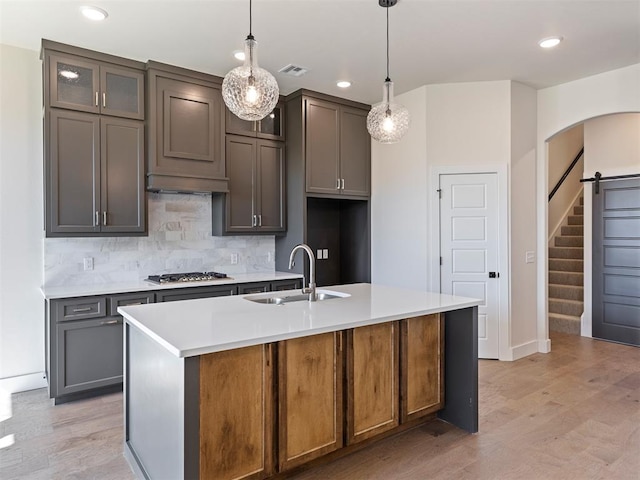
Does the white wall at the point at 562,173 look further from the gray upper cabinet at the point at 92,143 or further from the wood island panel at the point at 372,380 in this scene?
the gray upper cabinet at the point at 92,143

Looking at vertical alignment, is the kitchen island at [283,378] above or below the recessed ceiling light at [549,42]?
below

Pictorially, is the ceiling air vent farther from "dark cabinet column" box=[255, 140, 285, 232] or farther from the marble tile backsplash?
the marble tile backsplash

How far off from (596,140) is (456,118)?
7.12 feet

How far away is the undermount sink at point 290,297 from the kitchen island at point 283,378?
0.03m

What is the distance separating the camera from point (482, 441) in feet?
8.83

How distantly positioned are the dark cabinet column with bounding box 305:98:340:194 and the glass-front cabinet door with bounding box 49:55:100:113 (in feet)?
6.83

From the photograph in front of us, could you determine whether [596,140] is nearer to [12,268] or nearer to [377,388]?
[377,388]

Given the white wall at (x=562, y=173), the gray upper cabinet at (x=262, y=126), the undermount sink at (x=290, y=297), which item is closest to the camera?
the undermount sink at (x=290, y=297)

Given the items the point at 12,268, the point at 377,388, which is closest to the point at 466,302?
the point at 377,388

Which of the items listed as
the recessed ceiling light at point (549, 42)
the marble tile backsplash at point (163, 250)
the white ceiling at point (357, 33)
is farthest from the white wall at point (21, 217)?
the recessed ceiling light at point (549, 42)

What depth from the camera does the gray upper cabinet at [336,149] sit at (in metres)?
4.69

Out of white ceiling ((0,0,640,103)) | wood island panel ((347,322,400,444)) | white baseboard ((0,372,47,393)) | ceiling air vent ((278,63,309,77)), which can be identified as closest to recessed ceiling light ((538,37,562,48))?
white ceiling ((0,0,640,103))

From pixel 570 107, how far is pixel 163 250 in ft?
14.9

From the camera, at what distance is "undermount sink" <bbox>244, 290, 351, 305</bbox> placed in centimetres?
285
